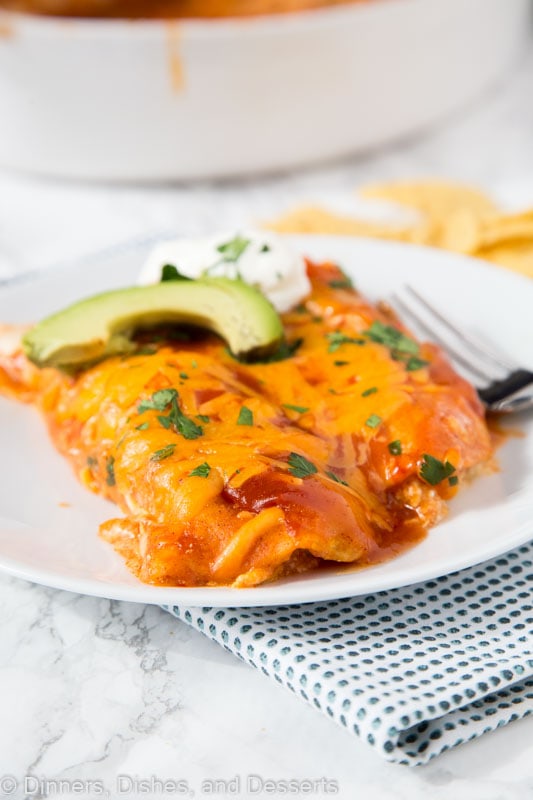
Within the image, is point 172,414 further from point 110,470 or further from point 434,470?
point 434,470

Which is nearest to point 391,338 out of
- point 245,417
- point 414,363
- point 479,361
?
point 414,363

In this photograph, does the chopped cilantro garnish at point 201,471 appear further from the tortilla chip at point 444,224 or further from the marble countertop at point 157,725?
the tortilla chip at point 444,224

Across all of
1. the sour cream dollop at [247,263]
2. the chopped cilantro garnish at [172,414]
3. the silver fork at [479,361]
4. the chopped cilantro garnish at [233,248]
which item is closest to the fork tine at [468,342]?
the silver fork at [479,361]

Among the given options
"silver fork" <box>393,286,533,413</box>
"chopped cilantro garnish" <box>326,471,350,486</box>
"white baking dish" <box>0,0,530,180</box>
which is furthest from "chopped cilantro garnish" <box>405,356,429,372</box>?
"white baking dish" <box>0,0,530,180</box>

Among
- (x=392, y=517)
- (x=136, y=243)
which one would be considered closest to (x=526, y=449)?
(x=392, y=517)

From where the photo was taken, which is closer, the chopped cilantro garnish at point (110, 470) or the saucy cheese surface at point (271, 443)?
the saucy cheese surface at point (271, 443)

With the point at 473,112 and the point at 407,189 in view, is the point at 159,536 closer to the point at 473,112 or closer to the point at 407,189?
the point at 407,189

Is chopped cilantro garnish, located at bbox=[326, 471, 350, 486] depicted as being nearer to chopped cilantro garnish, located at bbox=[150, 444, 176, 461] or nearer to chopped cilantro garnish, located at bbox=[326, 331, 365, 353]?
chopped cilantro garnish, located at bbox=[150, 444, 176, 461]
